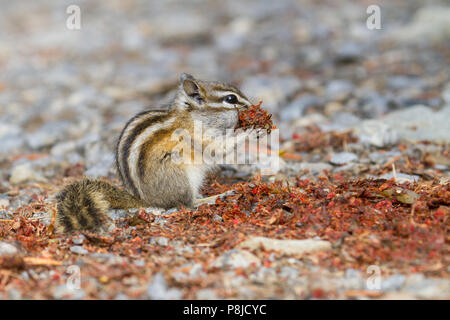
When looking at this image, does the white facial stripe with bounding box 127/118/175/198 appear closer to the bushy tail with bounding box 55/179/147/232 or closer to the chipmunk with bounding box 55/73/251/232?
the chipmunk with bounding box 55/73/251/232

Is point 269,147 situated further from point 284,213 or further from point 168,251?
point 168,251

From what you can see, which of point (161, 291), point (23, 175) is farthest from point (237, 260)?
point (23, 175)

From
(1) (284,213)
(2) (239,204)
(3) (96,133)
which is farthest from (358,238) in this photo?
(3) (96,133)

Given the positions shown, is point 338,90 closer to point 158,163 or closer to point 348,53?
point 348,53

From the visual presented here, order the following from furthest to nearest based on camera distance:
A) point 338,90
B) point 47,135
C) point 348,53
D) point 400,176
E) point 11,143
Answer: point 348,53
point 338,90
point 47,135
point 11,143
point 400,176

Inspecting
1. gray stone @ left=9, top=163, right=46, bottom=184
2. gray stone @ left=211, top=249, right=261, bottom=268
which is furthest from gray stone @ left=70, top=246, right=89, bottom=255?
gray stone @ left=9, top=163, right=46, bottom=184

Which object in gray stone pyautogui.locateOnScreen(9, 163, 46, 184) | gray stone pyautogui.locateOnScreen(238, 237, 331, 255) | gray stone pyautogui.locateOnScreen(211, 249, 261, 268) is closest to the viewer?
gray stone pyautogui.locateOnScreen(211, 249, 261, 268)
